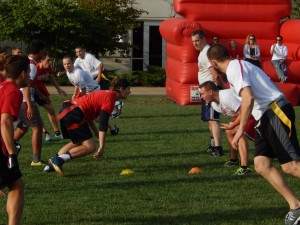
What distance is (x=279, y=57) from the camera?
19.5 meters

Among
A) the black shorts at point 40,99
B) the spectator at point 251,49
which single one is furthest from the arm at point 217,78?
the spectator at point 251,49

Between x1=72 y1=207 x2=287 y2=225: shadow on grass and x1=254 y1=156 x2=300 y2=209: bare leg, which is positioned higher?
x1=254 y1=156 x2=300 y2=209: bare leg

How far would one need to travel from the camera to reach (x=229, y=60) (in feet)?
23.0

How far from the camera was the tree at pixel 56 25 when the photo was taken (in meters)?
27.3

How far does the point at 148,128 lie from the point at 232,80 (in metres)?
7.82

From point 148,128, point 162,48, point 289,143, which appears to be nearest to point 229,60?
point 289,143

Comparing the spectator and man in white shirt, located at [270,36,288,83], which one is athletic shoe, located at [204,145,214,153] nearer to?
the spectator

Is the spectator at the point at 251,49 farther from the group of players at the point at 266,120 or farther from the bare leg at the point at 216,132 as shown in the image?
the group of players at the point at 266,120

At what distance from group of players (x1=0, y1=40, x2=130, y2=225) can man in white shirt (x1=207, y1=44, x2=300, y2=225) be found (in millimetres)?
1884

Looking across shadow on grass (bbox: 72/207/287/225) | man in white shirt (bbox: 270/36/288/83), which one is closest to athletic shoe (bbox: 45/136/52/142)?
shadow on grass (bbox: 72/207/287/225)

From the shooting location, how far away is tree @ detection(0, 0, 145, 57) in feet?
89.6

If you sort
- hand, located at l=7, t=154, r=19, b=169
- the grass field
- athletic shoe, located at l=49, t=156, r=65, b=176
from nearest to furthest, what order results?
hand, located at l=7, t=154, r=19, b=169 < the grass field < athletic shoe, located at l=49, t=156, r=65, b=176

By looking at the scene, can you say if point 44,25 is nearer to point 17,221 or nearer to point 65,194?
point 65,194

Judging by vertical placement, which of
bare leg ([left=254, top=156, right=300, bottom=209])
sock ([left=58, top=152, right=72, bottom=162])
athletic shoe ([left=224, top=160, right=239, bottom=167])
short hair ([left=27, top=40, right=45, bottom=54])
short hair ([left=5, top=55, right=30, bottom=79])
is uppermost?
short hair ([left=5, top=55, right=30, bottom=79])
